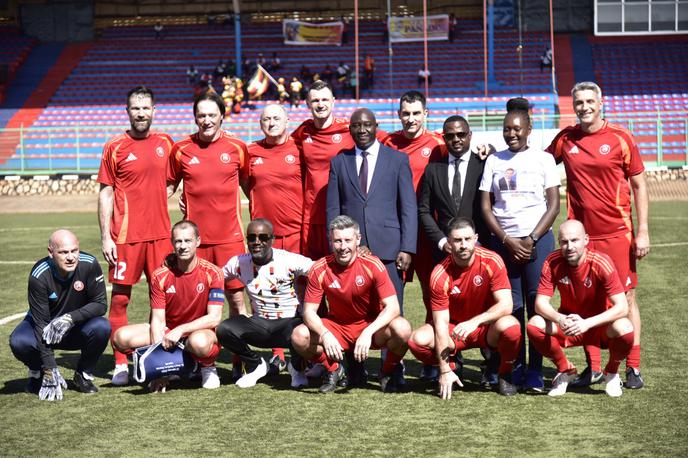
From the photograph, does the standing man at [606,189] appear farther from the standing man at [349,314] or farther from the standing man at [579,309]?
the standing man at [349,314]

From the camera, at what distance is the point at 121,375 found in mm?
7039

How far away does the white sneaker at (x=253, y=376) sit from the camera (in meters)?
6.87

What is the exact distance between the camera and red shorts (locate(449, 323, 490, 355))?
6.54m

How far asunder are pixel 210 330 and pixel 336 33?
97.1 feet

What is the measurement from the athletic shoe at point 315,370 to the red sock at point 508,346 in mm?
1333

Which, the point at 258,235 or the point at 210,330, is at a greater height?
the point at 258,235

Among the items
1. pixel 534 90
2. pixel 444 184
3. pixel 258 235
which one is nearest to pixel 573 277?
pixel 444 184

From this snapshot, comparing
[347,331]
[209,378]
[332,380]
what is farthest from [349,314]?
[209,378]

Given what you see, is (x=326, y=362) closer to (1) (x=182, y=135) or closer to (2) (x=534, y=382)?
(2) (x=534, y=382)

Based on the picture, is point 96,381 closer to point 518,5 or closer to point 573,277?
point 573,277

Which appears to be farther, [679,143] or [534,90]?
[534,90]

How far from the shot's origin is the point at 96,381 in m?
7.16

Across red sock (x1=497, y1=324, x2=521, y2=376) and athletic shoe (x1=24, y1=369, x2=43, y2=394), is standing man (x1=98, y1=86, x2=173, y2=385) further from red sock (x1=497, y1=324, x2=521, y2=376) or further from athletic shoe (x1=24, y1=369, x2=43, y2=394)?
red sock (x1=497, y1=324, x2=521, y2=376)

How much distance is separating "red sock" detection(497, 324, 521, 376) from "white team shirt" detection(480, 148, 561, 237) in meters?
0.69
